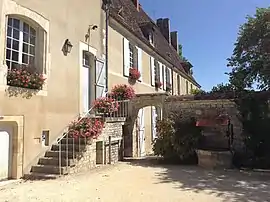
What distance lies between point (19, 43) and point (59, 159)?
3151mm

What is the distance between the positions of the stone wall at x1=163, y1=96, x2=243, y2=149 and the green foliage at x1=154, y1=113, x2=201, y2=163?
553 mm

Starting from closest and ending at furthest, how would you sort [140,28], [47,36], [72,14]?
1. [47,36]
2. [72,14]
3. [140,28]

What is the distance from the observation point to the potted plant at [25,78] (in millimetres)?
6613

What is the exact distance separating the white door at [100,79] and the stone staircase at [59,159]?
9.03ft

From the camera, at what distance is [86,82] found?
32.8 ft

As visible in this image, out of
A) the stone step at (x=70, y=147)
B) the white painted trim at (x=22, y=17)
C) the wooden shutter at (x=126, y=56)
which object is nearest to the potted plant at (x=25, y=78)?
the white painted trim at (x=22, y=17)

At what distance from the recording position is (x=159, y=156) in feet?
36.2

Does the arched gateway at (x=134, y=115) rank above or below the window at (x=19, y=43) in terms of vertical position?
below

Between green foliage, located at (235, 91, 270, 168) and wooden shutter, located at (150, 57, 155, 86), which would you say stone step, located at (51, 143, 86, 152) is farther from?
wooden shutter, located at (150, 57, 155, 86)

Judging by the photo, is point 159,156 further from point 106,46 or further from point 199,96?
point 106,46

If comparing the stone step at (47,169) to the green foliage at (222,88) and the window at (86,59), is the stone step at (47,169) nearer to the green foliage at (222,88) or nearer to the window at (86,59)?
the window at (86,59)

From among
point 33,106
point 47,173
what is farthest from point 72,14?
point 47,173

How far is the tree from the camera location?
34.5 ft

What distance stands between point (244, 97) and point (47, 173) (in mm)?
6489
